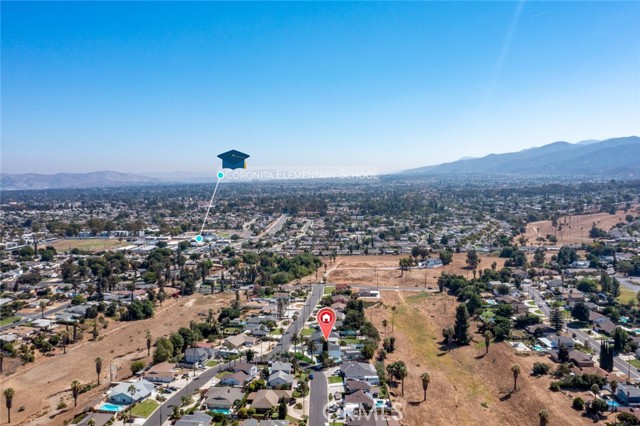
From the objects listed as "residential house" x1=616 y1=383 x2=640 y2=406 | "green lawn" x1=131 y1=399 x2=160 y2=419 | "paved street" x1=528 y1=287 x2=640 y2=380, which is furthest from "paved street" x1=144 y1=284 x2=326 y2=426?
"paved street" x1=528 y1=287 x2=640 y2=380

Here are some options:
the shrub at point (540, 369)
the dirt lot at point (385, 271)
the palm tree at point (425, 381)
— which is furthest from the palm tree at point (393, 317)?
the shrub at point (540, 369)

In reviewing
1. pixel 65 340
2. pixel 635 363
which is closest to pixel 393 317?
pixel 635 363

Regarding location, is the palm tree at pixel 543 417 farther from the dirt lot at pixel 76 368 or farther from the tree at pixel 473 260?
the tree at pixel 473 260

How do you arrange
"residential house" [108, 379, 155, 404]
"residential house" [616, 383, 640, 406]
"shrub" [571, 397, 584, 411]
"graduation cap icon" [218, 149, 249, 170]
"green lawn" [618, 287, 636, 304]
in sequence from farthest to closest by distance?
1. "green lawn" [618, 287, 636, 304]
2. "residential house" [108, 379, 155, 404]
3. "residential house" [616, 383, 640, 406]
4. "shrub" [571, 397, 584, 411]
5. "graduation cap icon" [218, 149, 249, 170]

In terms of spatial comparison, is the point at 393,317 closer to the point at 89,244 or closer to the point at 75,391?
the point at 75,391

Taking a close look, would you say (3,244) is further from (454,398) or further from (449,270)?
(454,398)

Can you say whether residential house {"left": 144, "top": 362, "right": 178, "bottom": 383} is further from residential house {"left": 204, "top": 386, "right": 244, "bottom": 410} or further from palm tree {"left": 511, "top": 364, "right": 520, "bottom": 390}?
palm tree {"left": 511, "top": 364, "right": 520, "bottom": 390}
